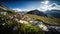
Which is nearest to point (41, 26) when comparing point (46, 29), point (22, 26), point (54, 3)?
point (46, 29)

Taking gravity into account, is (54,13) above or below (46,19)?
above

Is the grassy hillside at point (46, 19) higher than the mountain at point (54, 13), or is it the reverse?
the mountain at point (54, 13)

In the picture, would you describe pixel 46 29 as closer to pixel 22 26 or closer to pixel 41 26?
pixel 41 26

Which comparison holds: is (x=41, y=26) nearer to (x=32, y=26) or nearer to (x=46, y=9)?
(x=32, y=26)

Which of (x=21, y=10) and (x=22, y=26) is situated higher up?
(x=21, y=10)

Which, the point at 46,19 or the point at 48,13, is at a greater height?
the point at 48,13

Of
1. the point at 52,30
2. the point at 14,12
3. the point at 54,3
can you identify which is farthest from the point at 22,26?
the point at 54,3

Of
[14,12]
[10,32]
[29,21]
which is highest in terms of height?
[14,12]

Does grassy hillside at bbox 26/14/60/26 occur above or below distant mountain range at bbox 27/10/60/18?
below

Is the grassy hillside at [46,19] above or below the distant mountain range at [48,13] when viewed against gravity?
below
